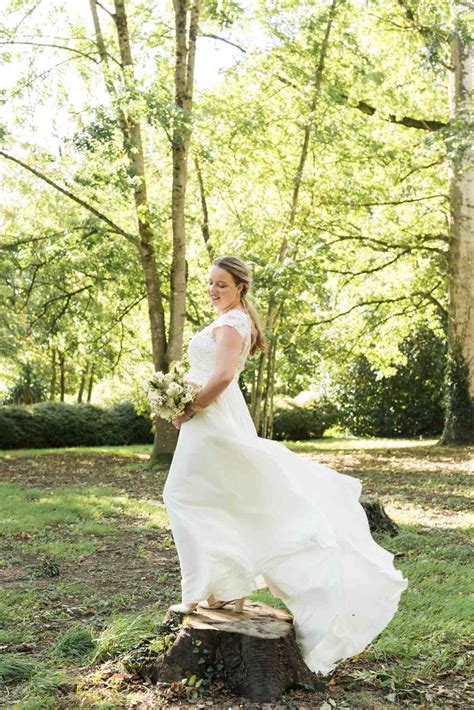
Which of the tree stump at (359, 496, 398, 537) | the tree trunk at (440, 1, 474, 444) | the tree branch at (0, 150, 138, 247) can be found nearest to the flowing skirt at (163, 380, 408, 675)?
the tree stump at (359, 496, 398, 537)

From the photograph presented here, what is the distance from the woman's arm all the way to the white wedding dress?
0.06 m

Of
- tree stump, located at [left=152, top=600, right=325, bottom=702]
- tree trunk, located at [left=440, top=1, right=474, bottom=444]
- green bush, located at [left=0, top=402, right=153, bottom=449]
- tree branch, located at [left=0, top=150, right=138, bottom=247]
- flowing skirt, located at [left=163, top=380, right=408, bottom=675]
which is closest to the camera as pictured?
tree stump, located at [left=152, top=600, right=325, bottom=702]

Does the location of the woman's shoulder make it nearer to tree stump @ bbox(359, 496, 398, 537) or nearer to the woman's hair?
the woman's hair

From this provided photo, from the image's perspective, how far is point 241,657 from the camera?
4.48 metres

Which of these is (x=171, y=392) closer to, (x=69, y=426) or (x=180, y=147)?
(x=180, y=147)

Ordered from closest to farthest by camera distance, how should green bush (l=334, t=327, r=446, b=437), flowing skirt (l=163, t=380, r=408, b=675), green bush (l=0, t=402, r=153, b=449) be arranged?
1. flowing skirt (l=163, t=380, r=408, b=675)
2. green bush (l=0, t=402, r=153, b=449)
3. green bush (l=334, t=327, r=446, b=437)

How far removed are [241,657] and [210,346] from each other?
1768mm

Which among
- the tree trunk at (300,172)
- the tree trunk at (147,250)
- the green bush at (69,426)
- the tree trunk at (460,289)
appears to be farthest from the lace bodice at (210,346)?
the green bush at (69,426)

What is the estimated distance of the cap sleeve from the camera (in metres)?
4.71

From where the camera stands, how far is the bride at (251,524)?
4535 mm

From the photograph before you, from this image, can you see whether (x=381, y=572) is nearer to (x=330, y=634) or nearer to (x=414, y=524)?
(x=330, y=634)

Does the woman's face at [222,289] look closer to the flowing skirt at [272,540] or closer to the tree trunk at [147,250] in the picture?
the flowing skirt at [272,540]

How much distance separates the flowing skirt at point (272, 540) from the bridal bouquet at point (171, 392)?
167 mm

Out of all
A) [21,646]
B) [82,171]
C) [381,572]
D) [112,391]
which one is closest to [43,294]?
[82,171]
